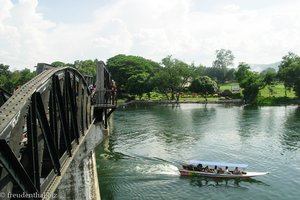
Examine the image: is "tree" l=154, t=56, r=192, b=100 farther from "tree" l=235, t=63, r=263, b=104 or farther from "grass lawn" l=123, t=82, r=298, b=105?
"tree" l=235, t=63, r=263, b=104

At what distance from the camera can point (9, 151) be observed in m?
6.59

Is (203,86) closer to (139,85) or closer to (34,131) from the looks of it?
(139,85)

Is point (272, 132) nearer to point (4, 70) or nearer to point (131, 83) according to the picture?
point (131, 83)

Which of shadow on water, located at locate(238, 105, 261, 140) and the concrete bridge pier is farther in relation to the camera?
shadow on water, located at locate(238, 105, 261, 140)

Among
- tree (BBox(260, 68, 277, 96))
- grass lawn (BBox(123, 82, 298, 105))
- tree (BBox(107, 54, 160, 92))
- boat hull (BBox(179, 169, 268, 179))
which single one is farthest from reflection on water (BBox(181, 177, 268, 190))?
tree (BBox(107, 54, 160, 92))

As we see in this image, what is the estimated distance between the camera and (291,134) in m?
60.9

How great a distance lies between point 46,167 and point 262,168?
108 feet

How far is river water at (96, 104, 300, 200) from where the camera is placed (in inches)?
1364

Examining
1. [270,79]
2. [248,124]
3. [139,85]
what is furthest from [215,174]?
[139,85]

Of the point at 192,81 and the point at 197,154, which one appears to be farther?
the point at 192,81

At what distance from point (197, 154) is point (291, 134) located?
2034 cm

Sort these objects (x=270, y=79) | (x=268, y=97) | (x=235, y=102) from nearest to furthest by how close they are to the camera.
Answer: (x=268, y=97) < (x=270, y=79) < (x=235, y=102)

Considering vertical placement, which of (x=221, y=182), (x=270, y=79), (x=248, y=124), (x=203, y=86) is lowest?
(x=221, y=182)

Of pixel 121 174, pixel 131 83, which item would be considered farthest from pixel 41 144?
pixel 131 83
